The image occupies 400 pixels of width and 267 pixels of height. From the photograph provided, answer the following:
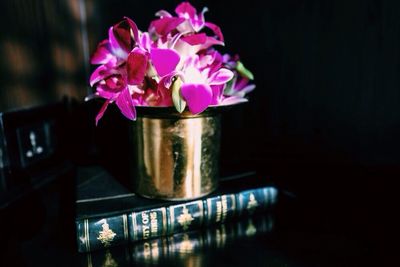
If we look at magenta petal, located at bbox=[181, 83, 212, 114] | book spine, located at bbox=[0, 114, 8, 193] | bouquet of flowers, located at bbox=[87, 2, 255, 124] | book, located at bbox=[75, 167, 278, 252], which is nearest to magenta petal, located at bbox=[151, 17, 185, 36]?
bouquet of flowers, located at bbox=[87, 2, 255, 124]

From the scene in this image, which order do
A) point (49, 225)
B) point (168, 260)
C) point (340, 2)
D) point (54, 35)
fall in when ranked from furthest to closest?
point (54, 35) < point (340, 2) < point (49, 225) < point (168, 260)

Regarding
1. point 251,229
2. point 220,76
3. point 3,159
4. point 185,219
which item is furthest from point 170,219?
point 3,159

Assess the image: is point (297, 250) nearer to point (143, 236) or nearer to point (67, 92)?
point (143, 236)

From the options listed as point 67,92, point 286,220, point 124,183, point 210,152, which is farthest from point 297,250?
point 67,92

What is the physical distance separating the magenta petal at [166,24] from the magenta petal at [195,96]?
101mm

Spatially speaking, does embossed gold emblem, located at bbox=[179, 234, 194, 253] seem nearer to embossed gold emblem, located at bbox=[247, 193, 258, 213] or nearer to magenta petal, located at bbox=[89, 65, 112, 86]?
embossed gold emblem, located at bbox=[247, 193, 258, 213]

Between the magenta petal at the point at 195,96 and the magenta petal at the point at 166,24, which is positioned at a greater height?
the magenta petal at the point at 166,24

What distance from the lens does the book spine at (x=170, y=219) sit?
0.53 m

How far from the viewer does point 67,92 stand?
2.95 feet

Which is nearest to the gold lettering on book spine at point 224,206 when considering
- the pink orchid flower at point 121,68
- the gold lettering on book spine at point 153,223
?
the gold lettering on book spine at point 153,223

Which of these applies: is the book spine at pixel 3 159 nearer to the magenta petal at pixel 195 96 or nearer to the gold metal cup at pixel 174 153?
the gold metal cup at pixel 174 153

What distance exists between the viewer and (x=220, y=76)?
20.6 inches

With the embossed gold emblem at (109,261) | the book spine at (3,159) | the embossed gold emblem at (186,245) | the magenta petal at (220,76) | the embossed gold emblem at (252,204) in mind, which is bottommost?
the embossed gold emblem at (186,245)

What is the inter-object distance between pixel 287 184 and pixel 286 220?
141 mm
